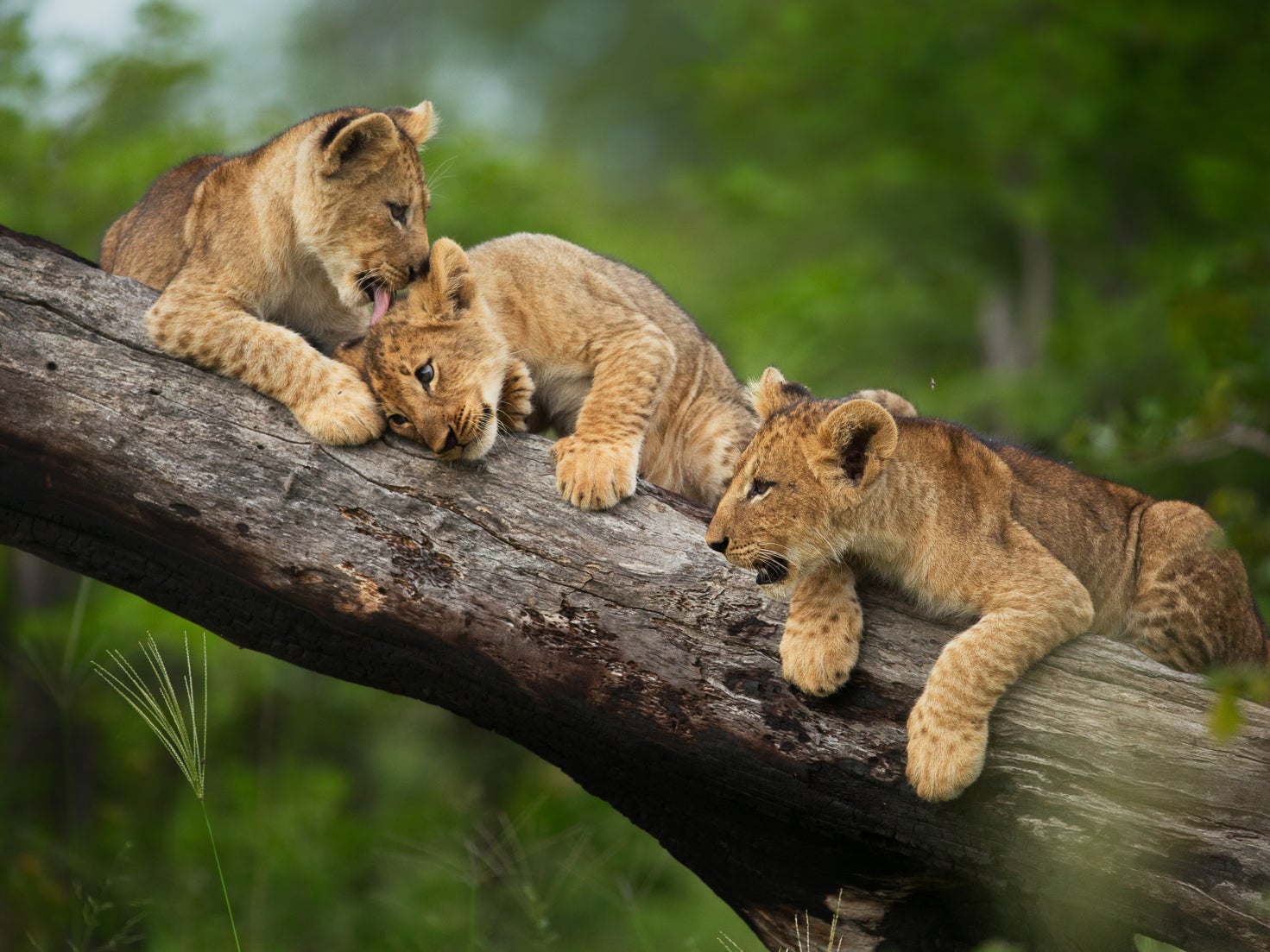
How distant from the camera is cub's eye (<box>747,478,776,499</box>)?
422cm

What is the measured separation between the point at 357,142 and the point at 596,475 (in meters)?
1.81

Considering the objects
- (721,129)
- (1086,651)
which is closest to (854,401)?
(1086,651)

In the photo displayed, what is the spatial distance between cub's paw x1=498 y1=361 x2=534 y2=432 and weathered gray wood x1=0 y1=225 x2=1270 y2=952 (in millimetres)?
519

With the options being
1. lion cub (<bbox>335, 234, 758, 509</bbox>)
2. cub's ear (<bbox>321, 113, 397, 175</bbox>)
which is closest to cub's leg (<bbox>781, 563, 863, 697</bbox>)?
lion cub (<bbox>335, 234, 758, 509</bbox>)

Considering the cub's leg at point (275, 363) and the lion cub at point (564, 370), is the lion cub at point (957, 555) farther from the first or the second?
the cub's leg at point (275, 363)

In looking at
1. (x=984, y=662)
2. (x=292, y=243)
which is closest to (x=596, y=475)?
(x=984, y=662)

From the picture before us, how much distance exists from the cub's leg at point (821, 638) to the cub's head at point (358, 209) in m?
2.19

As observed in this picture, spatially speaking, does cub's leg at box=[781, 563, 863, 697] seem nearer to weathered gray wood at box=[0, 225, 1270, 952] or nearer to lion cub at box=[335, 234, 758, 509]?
weathered gray wood at box=[0, 225, 1270, 952]

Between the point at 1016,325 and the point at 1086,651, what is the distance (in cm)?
904

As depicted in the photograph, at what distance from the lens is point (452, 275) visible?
16.3 feet

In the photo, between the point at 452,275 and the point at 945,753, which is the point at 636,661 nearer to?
the point at 945,753

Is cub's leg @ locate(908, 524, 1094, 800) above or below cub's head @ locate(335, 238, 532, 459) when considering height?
below

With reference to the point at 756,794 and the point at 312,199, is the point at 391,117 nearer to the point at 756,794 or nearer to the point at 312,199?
the point at 312,199

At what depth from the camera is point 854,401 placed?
155 inches
